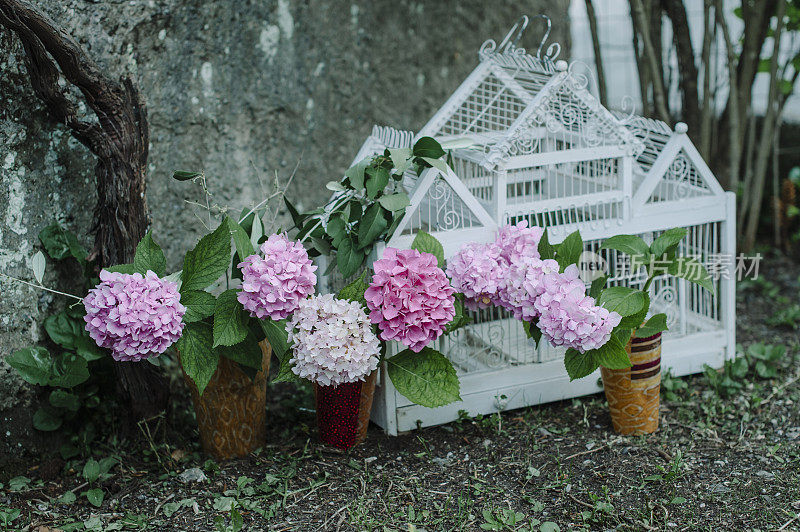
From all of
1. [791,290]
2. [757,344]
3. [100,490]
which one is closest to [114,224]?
[100,490]

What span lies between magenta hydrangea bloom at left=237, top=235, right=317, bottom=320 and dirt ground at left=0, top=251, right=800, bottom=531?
578 mm

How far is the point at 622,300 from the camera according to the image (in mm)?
2631

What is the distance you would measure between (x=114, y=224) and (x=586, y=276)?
169 centimetres

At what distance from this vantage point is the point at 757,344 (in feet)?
11.4

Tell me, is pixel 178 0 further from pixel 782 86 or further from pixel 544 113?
pixel 782 86

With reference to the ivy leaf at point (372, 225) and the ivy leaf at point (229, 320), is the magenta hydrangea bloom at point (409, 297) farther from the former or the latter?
the ivy leaf at point (229, 320)

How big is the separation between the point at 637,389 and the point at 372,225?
1.05m

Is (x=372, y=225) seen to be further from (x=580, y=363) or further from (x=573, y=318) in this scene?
(x=580, y=363)

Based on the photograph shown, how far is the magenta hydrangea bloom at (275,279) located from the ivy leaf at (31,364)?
71 cm

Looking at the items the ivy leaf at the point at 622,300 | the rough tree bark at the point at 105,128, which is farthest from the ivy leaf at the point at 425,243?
the rough tree bark at the point at 105,128

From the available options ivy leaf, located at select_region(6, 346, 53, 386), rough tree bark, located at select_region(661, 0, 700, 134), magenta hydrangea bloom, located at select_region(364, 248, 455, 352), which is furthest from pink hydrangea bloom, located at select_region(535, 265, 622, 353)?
rough tree bark, located at select_region(661, 0, 700, 134)

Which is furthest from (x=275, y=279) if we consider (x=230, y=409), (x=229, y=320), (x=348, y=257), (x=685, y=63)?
(x=685, y=63)

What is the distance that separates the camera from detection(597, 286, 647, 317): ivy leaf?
103 inches

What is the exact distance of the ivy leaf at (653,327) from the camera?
9.00 feet
